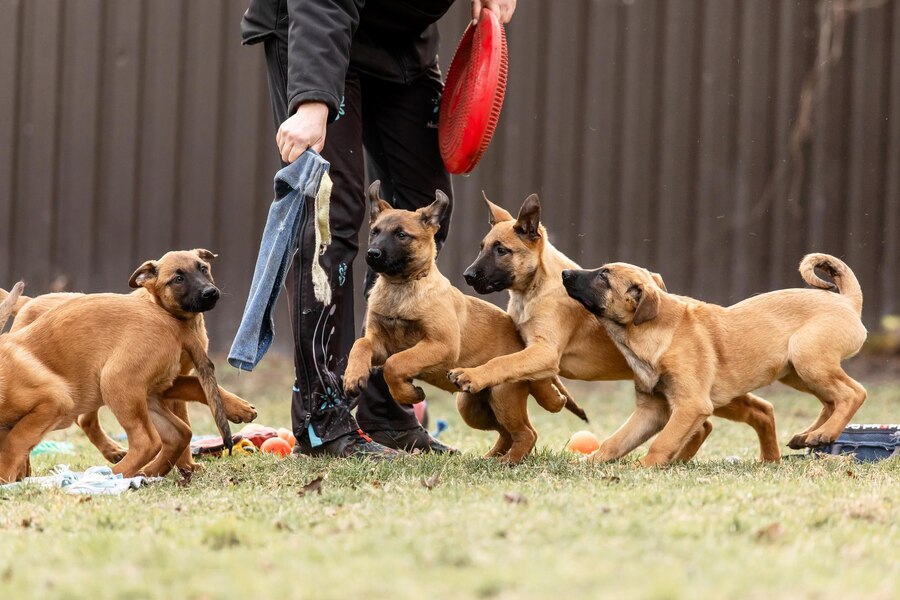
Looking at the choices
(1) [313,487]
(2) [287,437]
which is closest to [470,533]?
(1) [313,487]

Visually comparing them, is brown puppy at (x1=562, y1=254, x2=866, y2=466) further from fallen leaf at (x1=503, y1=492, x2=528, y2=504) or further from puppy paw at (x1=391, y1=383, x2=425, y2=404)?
fallen leaf at (x1=503, y1=492, x2=528, y2=504)

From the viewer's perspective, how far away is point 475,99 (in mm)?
5043

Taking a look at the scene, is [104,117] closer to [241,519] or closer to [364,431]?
[364,431]

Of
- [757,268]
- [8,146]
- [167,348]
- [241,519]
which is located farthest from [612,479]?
[8,146]

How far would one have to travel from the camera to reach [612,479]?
420 centimetres

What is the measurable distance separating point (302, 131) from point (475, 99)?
2.98 ft

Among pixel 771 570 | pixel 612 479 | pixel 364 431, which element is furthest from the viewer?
pixel 364 431

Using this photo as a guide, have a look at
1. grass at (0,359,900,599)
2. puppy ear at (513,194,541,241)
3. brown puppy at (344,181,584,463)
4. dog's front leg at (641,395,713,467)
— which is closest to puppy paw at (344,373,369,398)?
brown puppy at (344,181,584,463)

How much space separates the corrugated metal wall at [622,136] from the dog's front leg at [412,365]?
4.84m

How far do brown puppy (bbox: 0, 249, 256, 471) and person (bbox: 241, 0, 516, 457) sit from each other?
0.32 meters

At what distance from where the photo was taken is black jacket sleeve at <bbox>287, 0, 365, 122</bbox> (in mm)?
4578

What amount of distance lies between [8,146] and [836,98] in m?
7.67

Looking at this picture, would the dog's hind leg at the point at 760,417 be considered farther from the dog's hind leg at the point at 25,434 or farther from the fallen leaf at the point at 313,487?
the dog's hind leg at the point at 25,434

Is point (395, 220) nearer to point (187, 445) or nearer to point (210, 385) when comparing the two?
point (210, 385)
